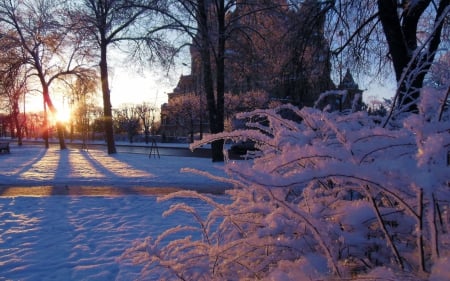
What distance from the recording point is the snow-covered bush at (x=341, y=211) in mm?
1235

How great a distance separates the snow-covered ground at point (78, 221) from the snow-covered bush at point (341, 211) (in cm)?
38

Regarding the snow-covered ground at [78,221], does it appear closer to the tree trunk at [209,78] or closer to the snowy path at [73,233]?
the snowy path at [73,233]

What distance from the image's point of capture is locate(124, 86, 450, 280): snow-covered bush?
4.05 ft

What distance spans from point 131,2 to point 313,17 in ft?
28.3

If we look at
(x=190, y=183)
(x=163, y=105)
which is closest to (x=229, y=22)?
(x=190, y=183)

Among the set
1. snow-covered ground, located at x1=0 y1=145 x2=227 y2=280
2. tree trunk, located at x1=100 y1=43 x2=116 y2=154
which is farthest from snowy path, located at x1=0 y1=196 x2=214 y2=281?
tree trunk, located at x1=100 y1=43 x2=116 y2=154

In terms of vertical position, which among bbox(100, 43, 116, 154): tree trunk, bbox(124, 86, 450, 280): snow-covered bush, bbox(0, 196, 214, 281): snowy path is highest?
bbox(100, 43, 116, 154): tree trunk

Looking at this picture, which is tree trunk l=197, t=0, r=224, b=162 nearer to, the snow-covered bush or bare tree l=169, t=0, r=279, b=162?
bare tree l=169, t=0, r=279, b=162

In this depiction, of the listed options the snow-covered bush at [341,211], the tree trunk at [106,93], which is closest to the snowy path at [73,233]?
the snow-covered bush at [341,211]

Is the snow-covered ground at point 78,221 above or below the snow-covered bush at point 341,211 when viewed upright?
below

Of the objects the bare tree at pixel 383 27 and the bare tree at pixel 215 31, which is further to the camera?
the bare tree at pixel 215 31

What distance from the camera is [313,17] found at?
34.1 feet

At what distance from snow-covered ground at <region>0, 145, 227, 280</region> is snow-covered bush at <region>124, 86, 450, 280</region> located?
383 mm

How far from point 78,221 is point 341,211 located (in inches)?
233
